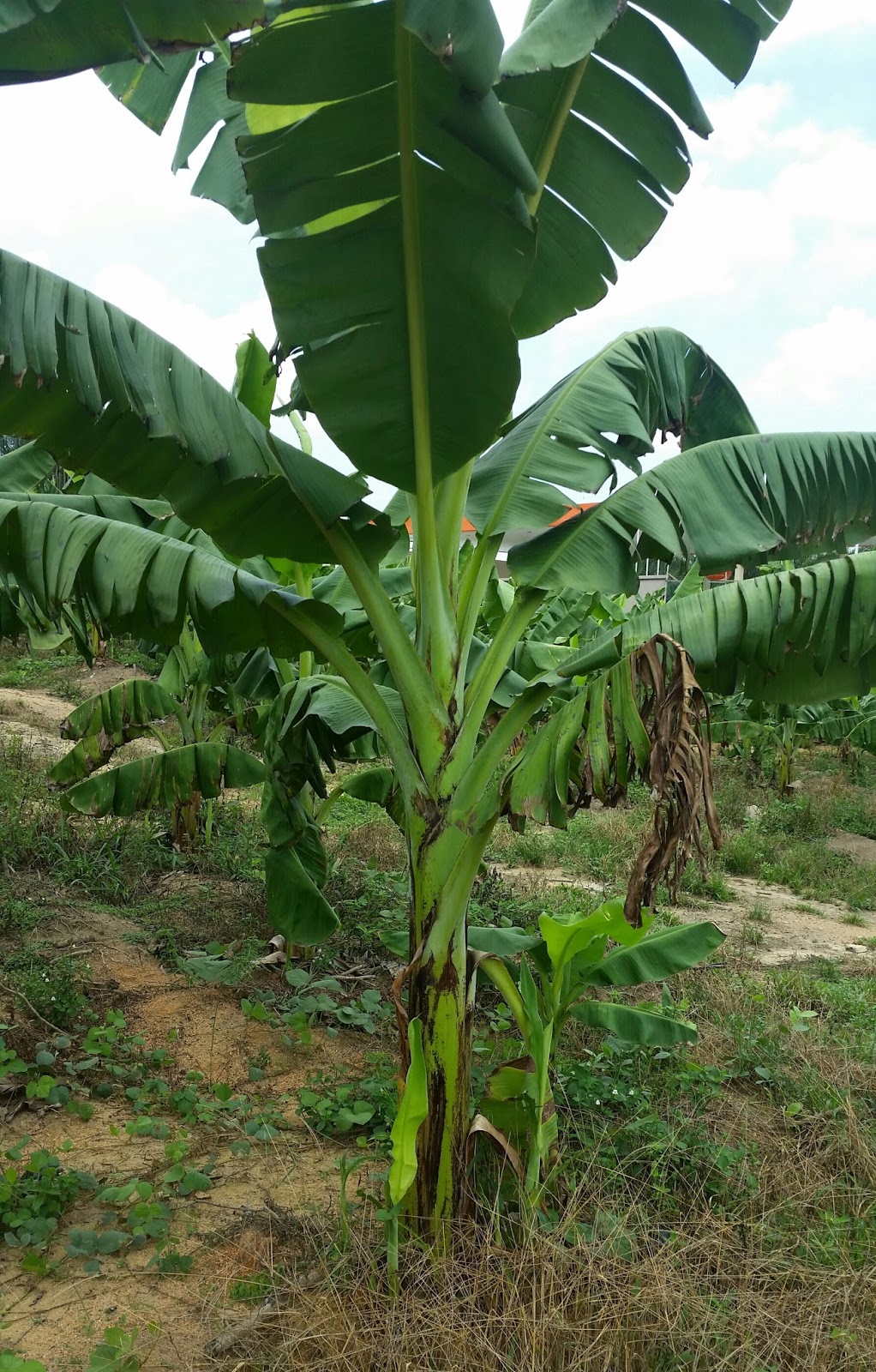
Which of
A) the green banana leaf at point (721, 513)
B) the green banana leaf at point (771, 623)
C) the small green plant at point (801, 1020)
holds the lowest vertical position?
the small green plant at point (801, 1020)

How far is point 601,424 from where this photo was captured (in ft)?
11.2

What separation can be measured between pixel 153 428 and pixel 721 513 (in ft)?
6.44

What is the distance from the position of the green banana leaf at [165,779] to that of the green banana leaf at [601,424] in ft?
8.09

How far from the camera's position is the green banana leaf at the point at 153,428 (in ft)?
8.20

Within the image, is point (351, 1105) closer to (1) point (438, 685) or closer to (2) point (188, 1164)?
(2) point (188, 1164)

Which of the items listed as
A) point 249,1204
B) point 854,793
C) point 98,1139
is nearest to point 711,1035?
point 249,1204

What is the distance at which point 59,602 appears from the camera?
10.0ft

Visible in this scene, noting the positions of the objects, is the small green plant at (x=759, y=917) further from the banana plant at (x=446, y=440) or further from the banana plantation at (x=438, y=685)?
the banana plant at (x=446, y=440)

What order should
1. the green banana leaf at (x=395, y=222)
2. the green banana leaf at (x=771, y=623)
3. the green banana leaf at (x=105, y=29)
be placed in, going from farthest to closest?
the green banana leaf at (x=771, y=623)
the green banana leaf at (x=395, y=222)
the green banana leaf at (x=105, y=29)

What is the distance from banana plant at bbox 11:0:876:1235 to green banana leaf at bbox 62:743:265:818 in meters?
2.03

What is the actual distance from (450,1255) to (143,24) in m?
3.14

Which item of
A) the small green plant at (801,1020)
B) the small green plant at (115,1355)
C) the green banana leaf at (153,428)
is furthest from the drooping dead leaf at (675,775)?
the small green plant at (801,1020)

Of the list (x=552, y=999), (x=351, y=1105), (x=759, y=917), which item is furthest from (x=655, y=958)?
(x=759, y=917)

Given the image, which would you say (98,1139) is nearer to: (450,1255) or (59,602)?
(450,1255)
